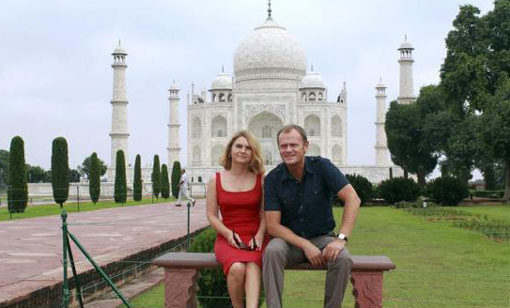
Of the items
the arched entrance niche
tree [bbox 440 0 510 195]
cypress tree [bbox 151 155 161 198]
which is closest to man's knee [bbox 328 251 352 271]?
tree [bbox 440 0 510 195]

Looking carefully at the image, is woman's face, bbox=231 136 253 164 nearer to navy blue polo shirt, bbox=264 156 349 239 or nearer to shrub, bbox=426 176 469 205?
navy blue polo shirt, bbox=264 156 349 239

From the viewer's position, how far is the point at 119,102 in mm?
34000

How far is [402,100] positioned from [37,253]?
32293mm

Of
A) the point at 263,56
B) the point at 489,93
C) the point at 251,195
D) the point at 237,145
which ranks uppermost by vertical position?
the point at 263,56

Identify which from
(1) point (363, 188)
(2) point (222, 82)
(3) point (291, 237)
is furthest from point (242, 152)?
(2) point (222, 82)

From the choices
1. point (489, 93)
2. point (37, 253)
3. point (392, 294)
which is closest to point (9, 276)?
point (37, 253)

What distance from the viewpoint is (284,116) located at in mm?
38906

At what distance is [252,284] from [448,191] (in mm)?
15644

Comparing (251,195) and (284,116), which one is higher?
(284,116)

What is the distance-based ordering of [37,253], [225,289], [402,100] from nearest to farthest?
[225,289]
[37,253]
[402,100]

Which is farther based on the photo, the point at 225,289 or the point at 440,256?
the point at 440,256

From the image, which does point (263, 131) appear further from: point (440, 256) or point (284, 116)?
point (440, 256)

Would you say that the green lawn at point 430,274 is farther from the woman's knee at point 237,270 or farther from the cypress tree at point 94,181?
the cypress tree at point 94,181

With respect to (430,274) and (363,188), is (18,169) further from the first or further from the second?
(430,274)
